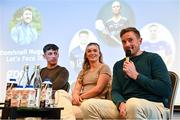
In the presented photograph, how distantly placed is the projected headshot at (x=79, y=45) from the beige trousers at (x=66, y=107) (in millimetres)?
841

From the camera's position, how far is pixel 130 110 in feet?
6.58

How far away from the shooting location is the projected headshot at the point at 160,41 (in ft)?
10.4

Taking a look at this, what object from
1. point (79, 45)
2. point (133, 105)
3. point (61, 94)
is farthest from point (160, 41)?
point (133, 105)

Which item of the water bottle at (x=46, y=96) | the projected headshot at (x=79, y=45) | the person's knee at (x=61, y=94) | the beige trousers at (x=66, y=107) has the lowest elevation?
the beige trousers at (x=66, y=107)

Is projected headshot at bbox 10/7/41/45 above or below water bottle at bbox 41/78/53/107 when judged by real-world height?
above

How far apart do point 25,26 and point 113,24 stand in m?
0.96

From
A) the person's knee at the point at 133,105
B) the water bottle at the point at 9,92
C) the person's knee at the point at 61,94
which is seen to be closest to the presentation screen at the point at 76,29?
the person's knee at the point at 61,94

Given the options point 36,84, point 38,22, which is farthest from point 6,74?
point 36,84

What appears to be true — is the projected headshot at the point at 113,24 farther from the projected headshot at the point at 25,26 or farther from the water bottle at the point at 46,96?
the water bottle at the point at 46,96

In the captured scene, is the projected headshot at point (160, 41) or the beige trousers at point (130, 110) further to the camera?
the projected headshot at point (160, 41)

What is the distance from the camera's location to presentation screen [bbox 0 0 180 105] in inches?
126

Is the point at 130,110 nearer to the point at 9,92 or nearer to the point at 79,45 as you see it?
the point at 9,92

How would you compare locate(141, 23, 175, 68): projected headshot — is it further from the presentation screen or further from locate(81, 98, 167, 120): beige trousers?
locate(81, 98, 167, 120): beige trousers

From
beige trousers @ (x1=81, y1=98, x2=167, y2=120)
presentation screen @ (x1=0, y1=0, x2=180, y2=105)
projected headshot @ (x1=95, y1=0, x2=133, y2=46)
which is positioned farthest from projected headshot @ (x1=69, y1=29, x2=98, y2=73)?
beige trousers @ (x1=81, y1=98, x2=167, y2=120)
